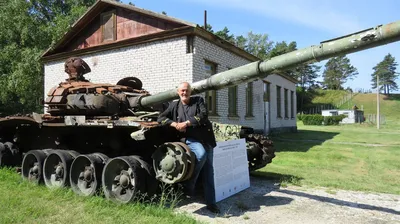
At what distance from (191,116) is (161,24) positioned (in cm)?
751

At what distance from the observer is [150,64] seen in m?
11.9

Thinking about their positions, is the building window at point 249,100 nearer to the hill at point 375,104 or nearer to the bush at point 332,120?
the bush at point 332,120

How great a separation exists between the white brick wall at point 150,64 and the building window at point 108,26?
1.96 ft

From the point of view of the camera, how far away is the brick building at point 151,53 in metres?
11.2

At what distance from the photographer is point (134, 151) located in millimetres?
6078

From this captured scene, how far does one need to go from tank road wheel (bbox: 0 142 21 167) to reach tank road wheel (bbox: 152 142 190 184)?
443 cm

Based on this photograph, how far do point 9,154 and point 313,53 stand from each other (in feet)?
22.3

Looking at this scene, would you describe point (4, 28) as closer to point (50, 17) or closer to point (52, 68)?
point (52, 68)

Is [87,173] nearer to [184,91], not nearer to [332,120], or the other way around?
[184,91]

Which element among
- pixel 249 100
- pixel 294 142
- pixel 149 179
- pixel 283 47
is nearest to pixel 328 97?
pixel 283 47

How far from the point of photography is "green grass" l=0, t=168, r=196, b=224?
171 inches

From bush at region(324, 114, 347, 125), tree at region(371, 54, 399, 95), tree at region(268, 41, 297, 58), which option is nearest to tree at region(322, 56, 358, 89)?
tree at region(371, 54, 399, 95)

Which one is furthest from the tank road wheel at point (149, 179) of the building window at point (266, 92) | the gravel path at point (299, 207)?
the building window at point (266, 92)

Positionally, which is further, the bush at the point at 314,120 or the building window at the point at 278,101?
the bush at the point at 314,120
